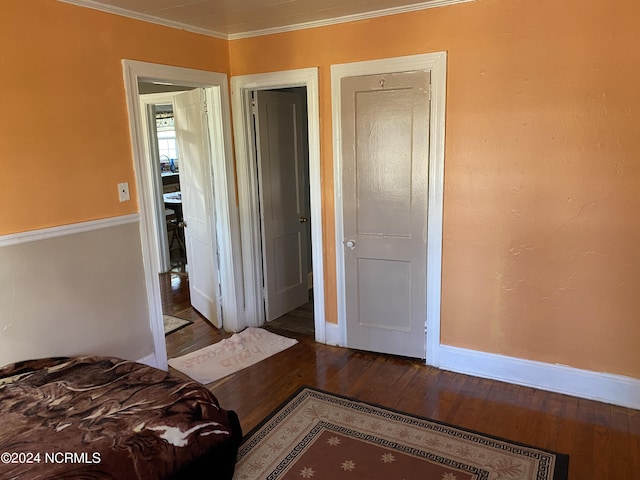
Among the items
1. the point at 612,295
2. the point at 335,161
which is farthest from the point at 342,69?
the point at 612,295

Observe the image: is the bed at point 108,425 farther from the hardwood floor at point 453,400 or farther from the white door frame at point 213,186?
the white door frame at point 213,186

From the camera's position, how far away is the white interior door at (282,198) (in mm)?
3988

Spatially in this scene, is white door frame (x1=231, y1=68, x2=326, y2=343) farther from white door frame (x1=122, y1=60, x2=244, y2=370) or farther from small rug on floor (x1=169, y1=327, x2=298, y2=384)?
small rug on floor (x1=169, y1=327, x2=298, y2=384)

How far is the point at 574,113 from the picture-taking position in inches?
103

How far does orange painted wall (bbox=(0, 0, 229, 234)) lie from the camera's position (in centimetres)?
238

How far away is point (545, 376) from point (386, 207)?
1.49 m

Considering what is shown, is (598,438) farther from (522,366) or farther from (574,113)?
(574,113)

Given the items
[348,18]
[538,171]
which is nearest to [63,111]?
[348,18]

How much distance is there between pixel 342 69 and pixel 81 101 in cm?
167

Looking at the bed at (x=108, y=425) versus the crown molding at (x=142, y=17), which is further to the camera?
the crown molding at (x=142, y=17)

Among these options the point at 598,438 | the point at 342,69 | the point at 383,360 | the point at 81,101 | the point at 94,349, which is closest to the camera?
the point at 598,438

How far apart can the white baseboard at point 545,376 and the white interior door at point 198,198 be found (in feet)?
6.66

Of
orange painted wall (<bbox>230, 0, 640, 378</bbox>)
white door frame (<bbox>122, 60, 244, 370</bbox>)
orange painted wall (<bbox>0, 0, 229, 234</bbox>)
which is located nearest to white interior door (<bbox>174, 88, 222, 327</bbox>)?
white door frame (<bbox>122, 60, 244, 370</bbox>)

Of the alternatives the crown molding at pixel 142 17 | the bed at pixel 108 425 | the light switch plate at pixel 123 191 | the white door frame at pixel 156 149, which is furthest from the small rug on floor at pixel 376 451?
the white door frame at pixel 156 149
